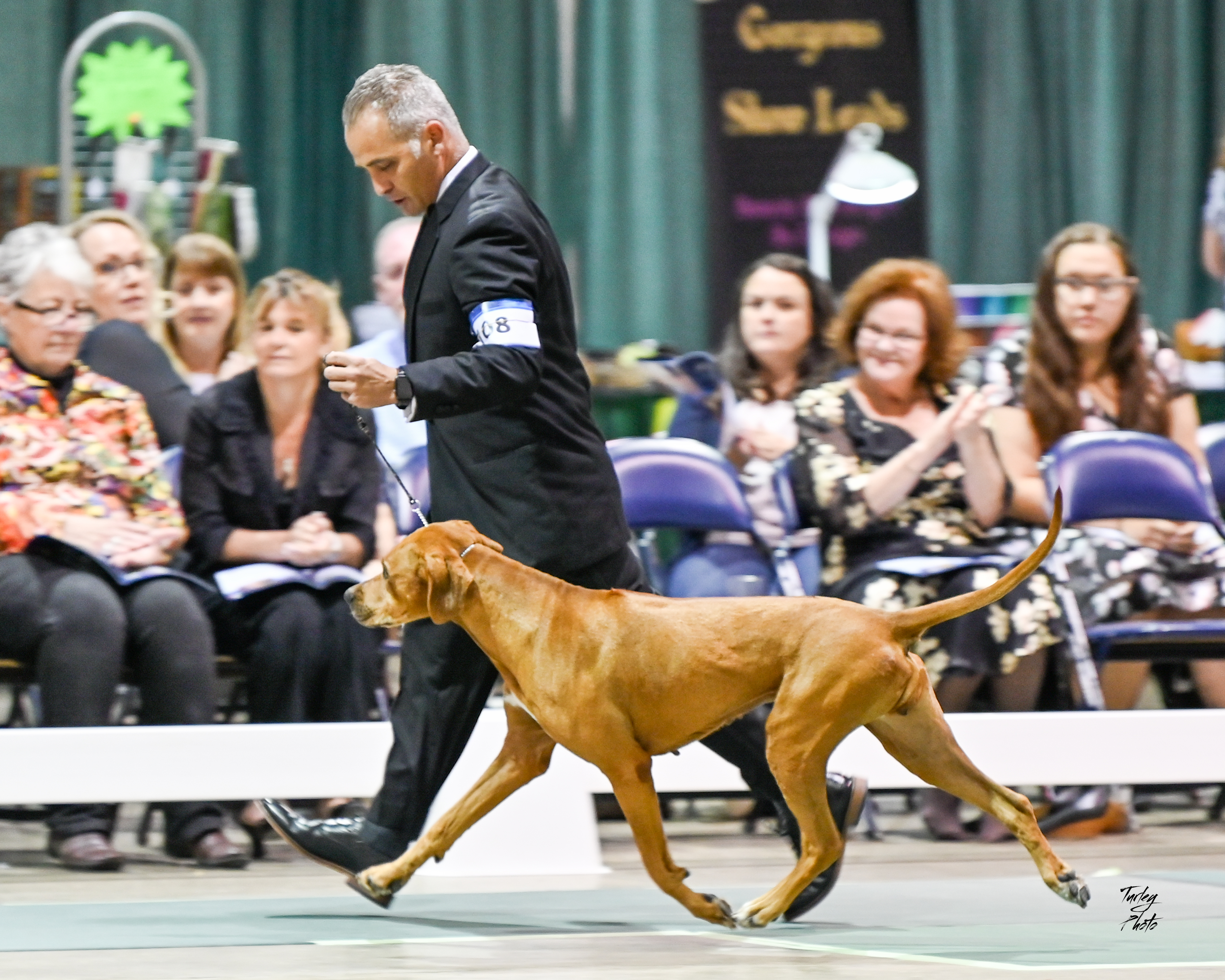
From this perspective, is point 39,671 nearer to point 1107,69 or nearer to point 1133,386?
point 1133,386

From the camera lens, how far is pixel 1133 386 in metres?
5.39

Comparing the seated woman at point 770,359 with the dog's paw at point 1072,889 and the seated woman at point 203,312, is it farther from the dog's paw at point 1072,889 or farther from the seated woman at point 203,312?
the dog's paw at point 1072,889

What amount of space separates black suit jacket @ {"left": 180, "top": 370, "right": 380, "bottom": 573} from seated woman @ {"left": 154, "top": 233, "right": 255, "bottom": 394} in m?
0.68

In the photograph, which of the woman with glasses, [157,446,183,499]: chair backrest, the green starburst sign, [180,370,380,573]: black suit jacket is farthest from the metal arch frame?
[180,370,380,573]: black suit jacket

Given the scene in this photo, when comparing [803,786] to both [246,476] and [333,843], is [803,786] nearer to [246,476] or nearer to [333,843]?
[333,843]

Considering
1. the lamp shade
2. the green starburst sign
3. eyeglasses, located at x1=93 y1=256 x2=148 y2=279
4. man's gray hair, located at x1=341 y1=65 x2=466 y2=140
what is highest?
the green starburst sign

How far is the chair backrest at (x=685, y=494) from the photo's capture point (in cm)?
505

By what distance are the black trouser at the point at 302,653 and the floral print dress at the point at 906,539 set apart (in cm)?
126

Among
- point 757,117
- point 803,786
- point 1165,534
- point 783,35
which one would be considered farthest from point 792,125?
point 803,786

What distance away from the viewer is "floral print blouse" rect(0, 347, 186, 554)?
4.46m

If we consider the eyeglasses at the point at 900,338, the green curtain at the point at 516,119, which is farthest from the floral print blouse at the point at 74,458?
the green curtain at the point at 516,119

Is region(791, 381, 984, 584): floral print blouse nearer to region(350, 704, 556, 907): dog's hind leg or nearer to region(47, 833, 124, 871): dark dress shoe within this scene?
region(350, 704, 556, 907): dog's hind leg

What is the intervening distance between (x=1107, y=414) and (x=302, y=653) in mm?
2486

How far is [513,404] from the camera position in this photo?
316 centimetres
